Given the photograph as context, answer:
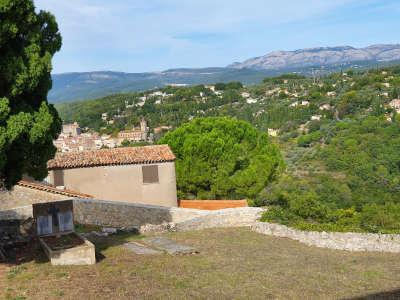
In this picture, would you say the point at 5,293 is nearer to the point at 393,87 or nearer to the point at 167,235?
the point at 167,235

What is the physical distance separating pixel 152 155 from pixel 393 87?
6140 cm

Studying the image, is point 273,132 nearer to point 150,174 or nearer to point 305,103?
→ point 305,103

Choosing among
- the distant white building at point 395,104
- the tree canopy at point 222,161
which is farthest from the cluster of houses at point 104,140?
the distant white building at point 395,104

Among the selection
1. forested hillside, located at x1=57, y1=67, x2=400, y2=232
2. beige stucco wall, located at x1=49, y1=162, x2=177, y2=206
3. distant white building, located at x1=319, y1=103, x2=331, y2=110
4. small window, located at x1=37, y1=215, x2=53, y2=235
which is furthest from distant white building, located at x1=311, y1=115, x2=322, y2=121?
small window, located at x1=37, y1=215, x2=53, y2=235

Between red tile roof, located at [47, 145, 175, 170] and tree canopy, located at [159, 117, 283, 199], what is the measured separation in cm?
218

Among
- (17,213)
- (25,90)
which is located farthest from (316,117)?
(25,90)

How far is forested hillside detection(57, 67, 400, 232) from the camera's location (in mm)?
24675

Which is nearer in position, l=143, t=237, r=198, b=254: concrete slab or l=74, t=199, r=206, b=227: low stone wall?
l=143, t=237, r=198, b=254: concrete slab

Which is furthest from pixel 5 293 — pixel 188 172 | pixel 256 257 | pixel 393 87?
pixel 393 87

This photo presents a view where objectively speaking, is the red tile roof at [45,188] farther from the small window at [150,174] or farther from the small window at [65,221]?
the small window at [65,221]

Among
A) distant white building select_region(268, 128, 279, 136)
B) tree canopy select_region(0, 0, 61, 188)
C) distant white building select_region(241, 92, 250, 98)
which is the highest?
tree canopy select_region(0, 0, 61, 188)

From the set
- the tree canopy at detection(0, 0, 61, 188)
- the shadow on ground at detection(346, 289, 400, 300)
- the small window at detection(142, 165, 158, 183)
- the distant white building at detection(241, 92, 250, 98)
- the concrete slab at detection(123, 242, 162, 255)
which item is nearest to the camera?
the shadow on ground at detection(346, 289, 400, 300)

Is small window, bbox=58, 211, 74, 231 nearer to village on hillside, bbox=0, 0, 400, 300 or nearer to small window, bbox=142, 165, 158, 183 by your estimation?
village on hillside, bbox=0, 0, 400, 300

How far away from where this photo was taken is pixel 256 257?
46.4ft
